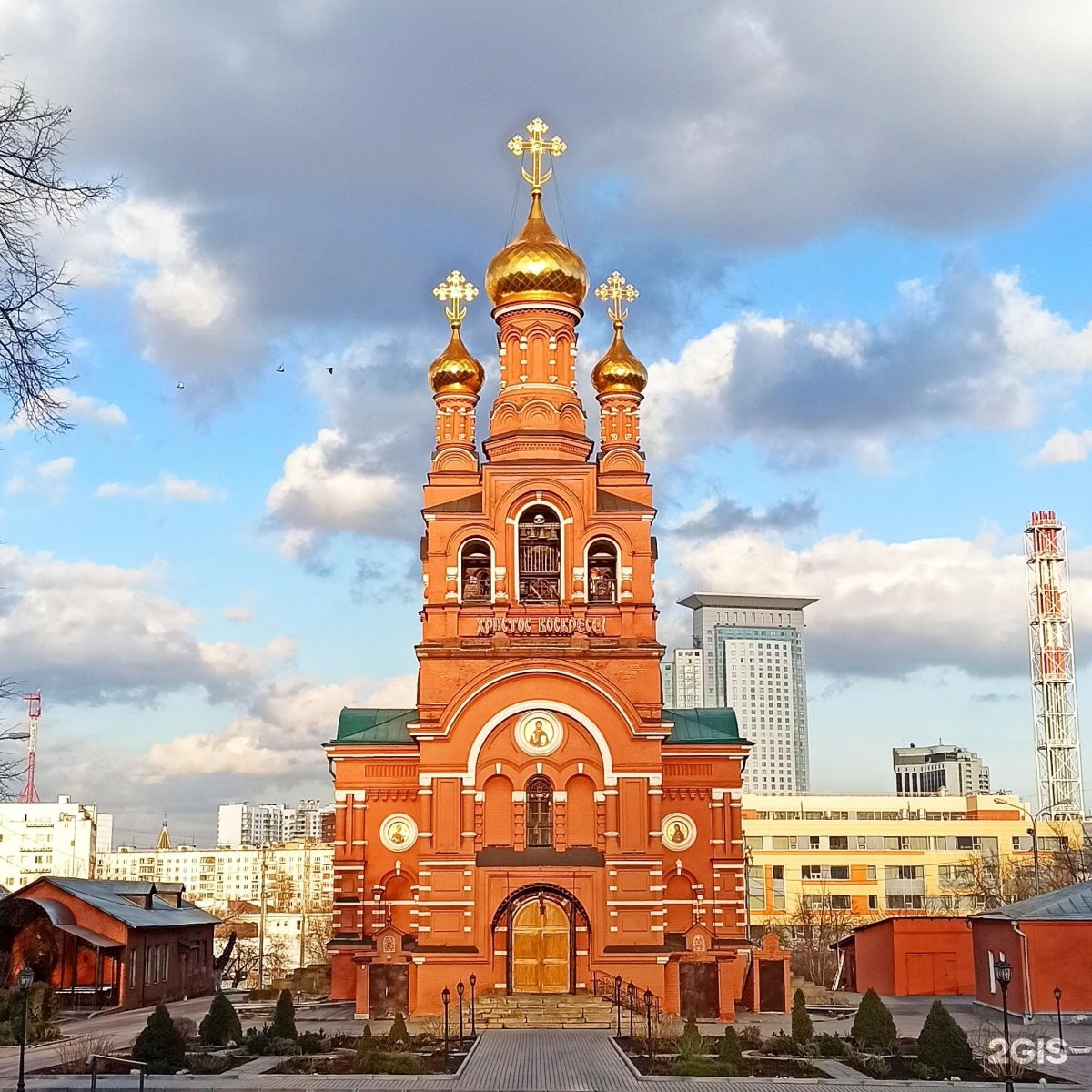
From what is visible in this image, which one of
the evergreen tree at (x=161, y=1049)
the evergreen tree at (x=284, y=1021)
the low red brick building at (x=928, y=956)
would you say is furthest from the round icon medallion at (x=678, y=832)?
the evergreen tree at (x=161, y=1049)

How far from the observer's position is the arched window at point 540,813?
33781 millimetres

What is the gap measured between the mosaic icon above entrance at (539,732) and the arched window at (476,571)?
12.4 ft

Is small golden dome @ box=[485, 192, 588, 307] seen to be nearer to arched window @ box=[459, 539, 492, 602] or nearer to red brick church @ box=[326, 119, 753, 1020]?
red brick church @ box=[326, 119, 753, 1020]

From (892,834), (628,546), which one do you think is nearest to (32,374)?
(628,546)

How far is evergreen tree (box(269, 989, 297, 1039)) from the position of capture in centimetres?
2666

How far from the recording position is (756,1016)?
33625mm

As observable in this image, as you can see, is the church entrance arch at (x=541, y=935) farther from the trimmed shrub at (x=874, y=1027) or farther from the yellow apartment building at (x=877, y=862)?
the yellow apartment building at (x=877, y=862)

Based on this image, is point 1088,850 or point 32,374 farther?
point 1088,850

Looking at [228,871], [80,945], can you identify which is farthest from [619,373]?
[228,871]

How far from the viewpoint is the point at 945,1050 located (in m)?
22.8

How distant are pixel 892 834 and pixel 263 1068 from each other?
58539mm

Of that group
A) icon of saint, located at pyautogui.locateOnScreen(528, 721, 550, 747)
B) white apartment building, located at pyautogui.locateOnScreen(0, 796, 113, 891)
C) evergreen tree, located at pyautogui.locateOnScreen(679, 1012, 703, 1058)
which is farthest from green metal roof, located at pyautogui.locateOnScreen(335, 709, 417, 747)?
white apartment building, located at pyautogui.locateOnScreen(0, 796, 113, 891)

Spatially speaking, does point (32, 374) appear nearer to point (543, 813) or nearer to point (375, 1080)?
point (375, 1080)

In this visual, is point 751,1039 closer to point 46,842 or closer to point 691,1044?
point 691,1044
